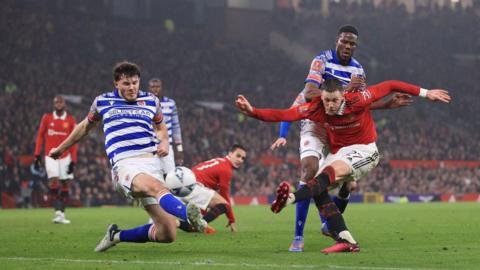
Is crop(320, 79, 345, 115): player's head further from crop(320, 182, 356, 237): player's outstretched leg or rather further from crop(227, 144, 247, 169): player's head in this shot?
crop(227, 144, 247, 169): player's head

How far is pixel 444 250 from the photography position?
980 centimetres

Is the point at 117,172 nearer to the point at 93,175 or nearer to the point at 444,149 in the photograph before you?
the point at 93,175

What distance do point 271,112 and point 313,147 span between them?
1695 mm

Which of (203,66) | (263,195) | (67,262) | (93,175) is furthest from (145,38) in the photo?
(67,262)

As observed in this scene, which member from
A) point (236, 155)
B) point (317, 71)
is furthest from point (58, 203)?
point (317, 71)

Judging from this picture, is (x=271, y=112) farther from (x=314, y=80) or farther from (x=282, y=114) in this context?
(x=314, y=80)

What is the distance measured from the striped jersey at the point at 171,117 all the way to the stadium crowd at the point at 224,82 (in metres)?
13.4

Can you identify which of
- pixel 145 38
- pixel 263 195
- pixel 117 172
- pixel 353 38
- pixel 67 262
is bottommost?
pixel 263 195

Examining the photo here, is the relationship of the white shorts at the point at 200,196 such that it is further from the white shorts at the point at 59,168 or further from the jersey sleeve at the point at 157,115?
the white shorts at the point at 59,168

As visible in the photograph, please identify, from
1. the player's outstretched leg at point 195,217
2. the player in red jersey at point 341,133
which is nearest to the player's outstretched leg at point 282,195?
the player in red jersey at point 341,133

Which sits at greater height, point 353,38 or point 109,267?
point 353,38

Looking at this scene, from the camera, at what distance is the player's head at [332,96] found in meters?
9.60

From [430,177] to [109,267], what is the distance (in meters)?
37.5

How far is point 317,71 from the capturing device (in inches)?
426
